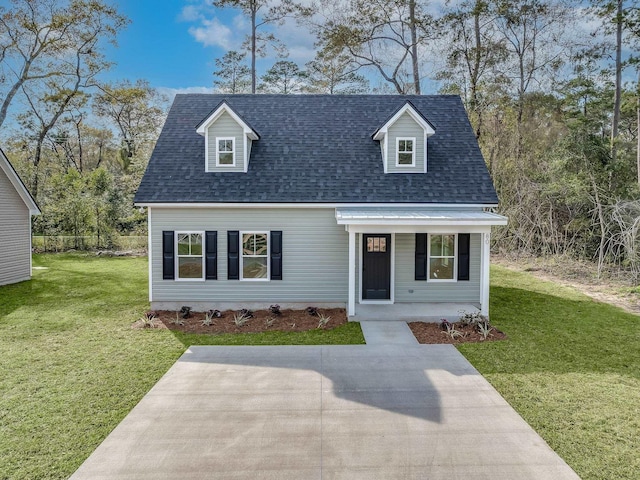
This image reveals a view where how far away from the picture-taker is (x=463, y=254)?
11.0 meters

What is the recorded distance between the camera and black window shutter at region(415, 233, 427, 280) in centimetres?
1101

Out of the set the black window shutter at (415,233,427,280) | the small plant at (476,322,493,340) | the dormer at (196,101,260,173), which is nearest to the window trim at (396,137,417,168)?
the black window shutter at (415,233,427,280)

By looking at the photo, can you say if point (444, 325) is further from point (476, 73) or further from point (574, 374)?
point (476, 73)

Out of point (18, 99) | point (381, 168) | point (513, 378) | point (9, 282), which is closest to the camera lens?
point (513, 378)

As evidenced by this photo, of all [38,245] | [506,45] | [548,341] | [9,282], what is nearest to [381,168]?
[548,341]

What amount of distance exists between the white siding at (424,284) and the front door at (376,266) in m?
0.29

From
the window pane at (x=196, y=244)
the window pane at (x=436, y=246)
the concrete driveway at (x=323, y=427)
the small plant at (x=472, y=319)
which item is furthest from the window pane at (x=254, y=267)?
the small plant at (x=472, y=319)

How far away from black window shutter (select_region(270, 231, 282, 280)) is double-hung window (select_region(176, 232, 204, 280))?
82.9 inches

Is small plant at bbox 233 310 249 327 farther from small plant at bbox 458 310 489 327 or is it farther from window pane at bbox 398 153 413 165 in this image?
window pane at bbox 398 153 413 165

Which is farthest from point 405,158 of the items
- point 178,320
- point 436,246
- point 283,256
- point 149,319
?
point 149,319

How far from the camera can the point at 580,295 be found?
12844 millimetres

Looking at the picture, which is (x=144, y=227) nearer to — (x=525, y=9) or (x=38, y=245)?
(x=38, y=245)

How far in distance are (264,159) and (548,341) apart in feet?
30.0

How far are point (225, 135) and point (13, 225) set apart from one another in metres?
10.2
